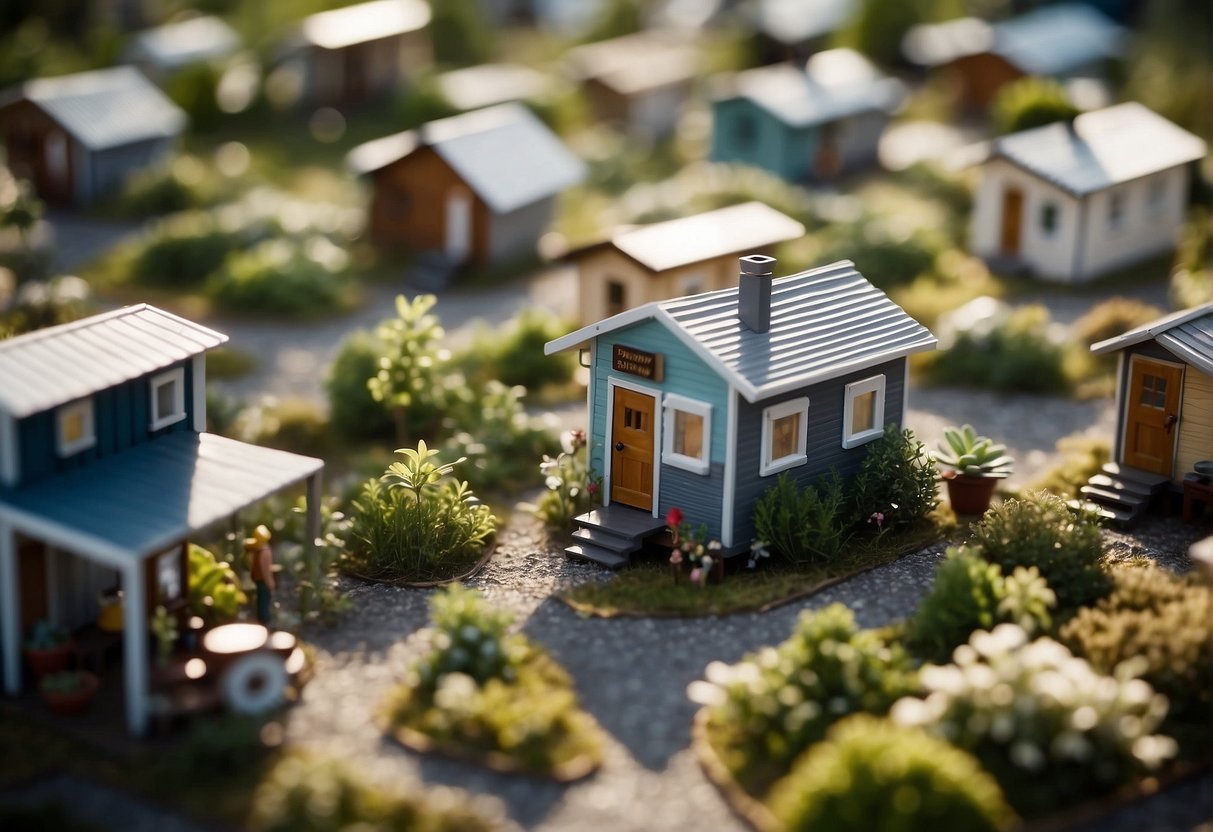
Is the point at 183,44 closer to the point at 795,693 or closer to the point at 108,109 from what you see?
the point at 108,109

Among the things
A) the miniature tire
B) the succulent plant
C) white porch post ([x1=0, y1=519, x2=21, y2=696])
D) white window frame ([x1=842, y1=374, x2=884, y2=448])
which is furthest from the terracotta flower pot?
white porch post ([x1=0, y1=519, x2=21, y2=696])

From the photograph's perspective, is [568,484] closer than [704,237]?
Yes

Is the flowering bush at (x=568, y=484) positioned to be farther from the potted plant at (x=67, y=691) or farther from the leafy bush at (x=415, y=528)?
the potted plant at (x=67, y=691)

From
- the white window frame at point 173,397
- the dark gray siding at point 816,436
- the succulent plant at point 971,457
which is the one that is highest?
the white window frame at point 173,397

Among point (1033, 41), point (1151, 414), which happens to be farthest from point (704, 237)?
point (1033, 41)

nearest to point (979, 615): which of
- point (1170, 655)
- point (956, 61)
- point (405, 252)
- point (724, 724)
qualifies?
point (1170, 655)

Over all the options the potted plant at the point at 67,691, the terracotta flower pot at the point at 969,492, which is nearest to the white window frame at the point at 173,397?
the potted plant at the point at 67,691
